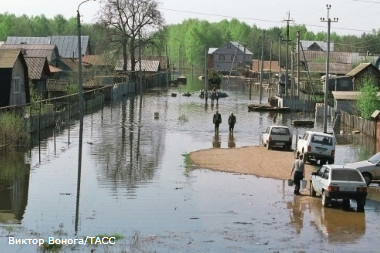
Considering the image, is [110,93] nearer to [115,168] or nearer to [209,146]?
[209,146]

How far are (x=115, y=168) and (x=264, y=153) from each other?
10.1 m

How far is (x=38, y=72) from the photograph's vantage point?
216ft

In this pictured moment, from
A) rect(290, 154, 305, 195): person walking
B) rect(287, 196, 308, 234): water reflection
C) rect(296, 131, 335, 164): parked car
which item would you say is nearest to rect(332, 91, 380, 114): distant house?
rect(296, 131, 335, 164): parked car

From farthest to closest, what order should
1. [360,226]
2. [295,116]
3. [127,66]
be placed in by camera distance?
[127,66] < [295,116] < [360,226]

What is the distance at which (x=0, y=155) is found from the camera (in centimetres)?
3741

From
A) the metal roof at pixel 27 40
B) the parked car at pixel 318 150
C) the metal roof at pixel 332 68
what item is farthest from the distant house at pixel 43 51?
the parked car at pixel 318 150

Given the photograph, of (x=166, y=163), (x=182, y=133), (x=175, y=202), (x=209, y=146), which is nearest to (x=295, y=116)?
(x=182, y=133)

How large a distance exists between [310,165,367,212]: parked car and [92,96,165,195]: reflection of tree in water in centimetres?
729

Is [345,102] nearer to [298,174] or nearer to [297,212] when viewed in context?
[298,174]

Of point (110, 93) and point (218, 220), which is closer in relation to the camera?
point (218, 220)

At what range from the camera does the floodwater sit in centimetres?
1978

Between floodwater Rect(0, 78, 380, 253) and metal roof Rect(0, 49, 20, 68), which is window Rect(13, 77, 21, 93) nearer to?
metal roof Rect(0, 49, 20, 68)

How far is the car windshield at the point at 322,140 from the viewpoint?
37750 millimetres

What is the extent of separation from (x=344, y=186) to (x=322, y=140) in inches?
529
